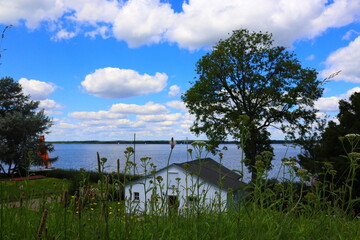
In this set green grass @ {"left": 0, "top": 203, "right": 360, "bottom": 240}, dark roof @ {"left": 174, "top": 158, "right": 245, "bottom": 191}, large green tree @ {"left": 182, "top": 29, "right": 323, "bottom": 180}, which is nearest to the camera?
green grass @ {"left": 0, "top": 203, "right": 360, "bottom": 240}

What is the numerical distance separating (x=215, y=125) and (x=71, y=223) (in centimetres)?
2837

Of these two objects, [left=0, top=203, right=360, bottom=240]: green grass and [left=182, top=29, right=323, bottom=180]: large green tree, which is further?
[left=182, top=29, right=323, bottom=180]: large green tree

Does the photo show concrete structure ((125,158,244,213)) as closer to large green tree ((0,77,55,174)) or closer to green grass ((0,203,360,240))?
green grass ((0,203,360,240))

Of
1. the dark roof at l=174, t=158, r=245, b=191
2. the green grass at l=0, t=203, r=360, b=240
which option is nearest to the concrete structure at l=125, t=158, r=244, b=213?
the dark roof at l=174, t=158, r=245, b=191

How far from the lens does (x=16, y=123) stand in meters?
34.5

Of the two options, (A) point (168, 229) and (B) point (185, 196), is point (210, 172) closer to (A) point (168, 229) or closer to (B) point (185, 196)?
(B) point (185, 196)

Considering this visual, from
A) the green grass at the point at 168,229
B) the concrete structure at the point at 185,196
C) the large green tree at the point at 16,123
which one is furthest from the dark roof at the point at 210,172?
the large green tree at the point at 16,123

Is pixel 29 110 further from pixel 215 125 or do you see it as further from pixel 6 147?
pixel 215 125

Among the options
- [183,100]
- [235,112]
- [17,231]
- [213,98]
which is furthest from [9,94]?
[17,231]

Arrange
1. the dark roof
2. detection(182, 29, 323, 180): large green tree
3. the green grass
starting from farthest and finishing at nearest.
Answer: detection(182, 29, 323, 180): large green tree, the dark roof, the green grass

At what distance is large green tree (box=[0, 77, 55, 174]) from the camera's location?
1342 inches

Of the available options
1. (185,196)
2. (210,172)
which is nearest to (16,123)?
(210,172)

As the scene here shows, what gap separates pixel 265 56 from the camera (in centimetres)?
3062

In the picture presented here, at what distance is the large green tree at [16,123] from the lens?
112ft
